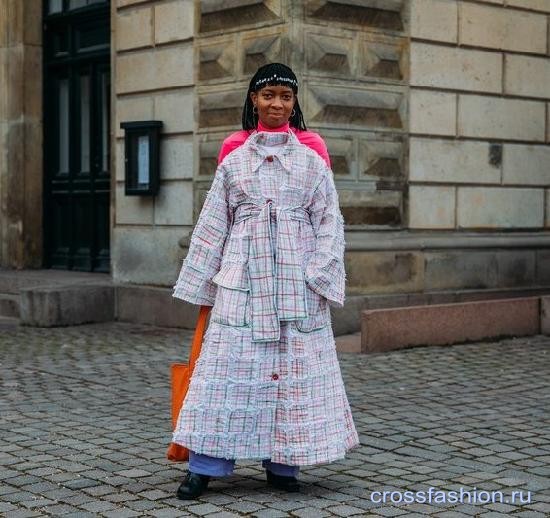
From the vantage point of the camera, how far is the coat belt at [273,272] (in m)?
4.95

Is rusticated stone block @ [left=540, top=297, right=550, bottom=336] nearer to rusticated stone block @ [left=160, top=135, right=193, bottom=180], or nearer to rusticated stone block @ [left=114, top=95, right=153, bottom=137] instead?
rusticated stone block @ [left=160, top=135, right=193, bottom=180]

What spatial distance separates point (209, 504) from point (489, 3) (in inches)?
324

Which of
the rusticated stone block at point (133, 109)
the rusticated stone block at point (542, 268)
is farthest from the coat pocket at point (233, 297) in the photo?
the rusticated stone block at point (542, 268)

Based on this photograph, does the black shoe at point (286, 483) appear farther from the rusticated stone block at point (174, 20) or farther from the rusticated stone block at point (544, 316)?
the rusticated stone block at point (174, 20)

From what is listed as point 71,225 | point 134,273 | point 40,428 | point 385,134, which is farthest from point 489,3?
point 40,428

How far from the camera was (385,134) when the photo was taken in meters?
11.1

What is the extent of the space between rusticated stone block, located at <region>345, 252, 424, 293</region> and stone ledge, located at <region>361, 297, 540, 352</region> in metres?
0.91

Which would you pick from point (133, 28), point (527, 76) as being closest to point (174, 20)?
point (133, 28)

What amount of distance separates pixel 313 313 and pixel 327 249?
0.89 feet

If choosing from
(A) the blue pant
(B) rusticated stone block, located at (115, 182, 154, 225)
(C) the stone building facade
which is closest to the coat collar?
(A) the blue pant

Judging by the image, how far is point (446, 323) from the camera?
10.2m

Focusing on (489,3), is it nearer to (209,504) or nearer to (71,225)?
(71,225)

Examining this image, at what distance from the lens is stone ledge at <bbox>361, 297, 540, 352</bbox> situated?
32.1ft

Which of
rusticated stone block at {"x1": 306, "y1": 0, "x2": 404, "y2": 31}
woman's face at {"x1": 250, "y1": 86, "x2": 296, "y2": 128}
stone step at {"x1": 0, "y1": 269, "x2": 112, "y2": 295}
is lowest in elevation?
stone step at {"x1": 0, "y1": 269, "x2": 112, "y2": 295}
